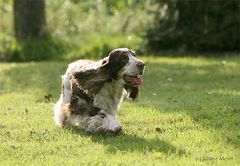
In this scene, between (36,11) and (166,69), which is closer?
(166,69)

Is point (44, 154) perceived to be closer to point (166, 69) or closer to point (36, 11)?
point (166, 69)

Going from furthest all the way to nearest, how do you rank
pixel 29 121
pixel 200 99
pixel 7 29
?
pixel 7 29 → pixel 200 99 → pixel 29 121

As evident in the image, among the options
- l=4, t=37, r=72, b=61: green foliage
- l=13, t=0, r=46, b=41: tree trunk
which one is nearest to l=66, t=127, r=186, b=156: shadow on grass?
l=4, t=37, r=72, b=61: green foliage

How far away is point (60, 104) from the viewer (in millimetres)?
9391

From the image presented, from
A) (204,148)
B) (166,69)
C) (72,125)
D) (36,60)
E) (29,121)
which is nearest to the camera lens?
(204,148)

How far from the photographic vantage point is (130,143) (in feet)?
26.1

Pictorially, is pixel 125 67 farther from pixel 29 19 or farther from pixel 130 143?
pixel 29 19

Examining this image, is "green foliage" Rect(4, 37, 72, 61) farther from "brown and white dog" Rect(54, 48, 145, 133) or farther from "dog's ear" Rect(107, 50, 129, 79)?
"dog's ear" Rect(107, 50, 129, 79)

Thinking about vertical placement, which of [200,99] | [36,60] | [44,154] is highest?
[44,154]

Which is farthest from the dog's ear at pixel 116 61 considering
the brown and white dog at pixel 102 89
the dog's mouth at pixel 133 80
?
the dog's mouth at pixel 133 80

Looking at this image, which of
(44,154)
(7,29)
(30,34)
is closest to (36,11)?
(30,34)

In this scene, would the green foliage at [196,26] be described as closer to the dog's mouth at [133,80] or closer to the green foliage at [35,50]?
the green foliage at [35,50]

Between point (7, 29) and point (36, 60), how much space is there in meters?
2.93

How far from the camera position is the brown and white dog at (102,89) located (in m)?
8.42
